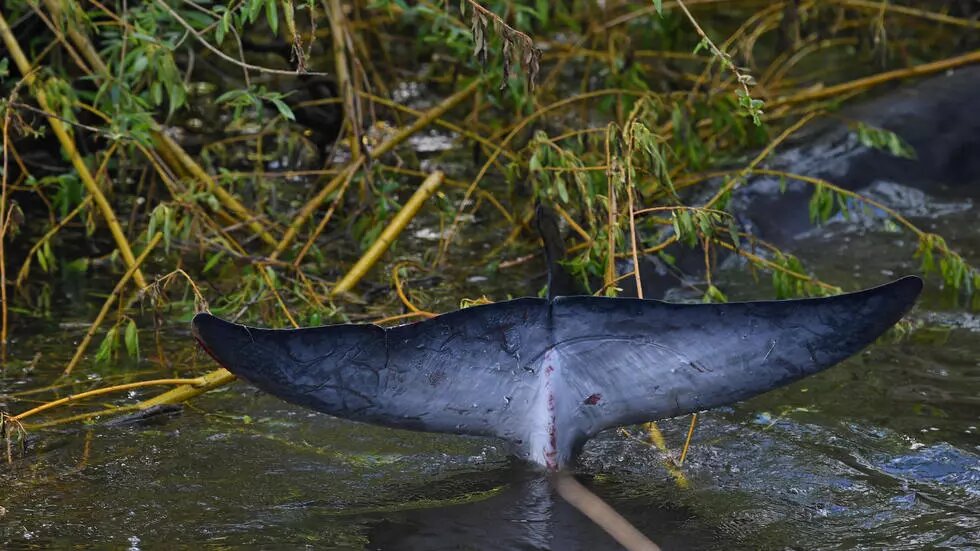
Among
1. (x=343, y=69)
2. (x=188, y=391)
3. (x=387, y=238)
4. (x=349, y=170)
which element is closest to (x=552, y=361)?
(x=188, y=391)

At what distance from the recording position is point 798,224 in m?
5.52

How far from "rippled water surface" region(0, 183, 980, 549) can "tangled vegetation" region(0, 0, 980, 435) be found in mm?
218

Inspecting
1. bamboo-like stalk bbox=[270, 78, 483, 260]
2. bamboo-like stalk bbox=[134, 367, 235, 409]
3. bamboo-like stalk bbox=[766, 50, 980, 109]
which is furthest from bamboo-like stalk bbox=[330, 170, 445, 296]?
bamboo-like stalk bbox=[766, 50, 980, 109]

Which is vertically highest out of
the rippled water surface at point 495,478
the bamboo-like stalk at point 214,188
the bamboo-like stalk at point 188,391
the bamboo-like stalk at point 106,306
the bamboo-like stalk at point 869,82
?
the bamboo-like stalk at point 869,82

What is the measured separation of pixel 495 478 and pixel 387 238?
1.36m

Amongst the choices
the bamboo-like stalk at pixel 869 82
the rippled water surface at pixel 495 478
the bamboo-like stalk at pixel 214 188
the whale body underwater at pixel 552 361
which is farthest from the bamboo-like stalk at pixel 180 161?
the bamboo-like stalk at pixel 869 82

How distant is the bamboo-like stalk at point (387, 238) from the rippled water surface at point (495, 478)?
58cm

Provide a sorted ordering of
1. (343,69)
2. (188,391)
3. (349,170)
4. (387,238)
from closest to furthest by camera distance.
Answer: (188,391)
(387,238)
(349,170)
(343,69)

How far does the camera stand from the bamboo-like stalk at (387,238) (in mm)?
4367

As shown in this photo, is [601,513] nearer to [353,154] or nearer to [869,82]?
[353,154]

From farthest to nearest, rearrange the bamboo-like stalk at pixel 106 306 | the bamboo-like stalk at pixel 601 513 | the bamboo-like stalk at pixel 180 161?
the bamboo-like stalk at pixel 180 161, the bamboo-like stalk at pixel 106 306, the bamboo-like stalk at pixel 601 513

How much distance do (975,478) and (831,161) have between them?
2.68m

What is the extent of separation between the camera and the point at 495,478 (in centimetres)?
325

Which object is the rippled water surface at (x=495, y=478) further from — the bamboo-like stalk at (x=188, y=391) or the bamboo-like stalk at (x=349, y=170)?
the bamboo-like stalk at (x=349, y=170)
